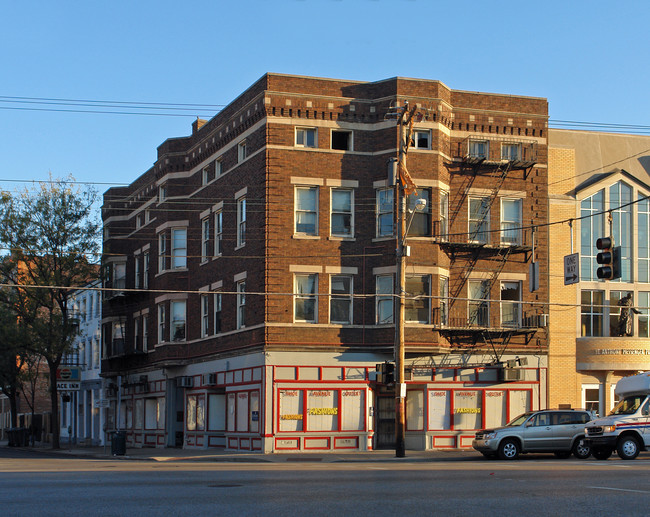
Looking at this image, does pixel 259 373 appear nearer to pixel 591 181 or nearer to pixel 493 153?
pixel 493 153

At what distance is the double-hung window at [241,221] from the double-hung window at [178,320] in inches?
294

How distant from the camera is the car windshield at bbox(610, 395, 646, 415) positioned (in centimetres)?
2608

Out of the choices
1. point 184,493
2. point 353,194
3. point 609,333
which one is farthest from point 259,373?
point 184,493

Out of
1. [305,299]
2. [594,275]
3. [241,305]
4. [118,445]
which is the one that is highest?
[594,275]

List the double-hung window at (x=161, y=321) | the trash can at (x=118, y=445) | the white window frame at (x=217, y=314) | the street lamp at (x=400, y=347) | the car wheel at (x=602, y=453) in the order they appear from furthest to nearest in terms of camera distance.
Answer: the double-hung window at (x=161, y=321), the white window frame at (x=217, y=314), the trash can at (x=118, y=445), the street lamp at (x=400, y=347), the car wheel at (x=602, y=453)

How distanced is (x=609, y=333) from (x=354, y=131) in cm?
1460

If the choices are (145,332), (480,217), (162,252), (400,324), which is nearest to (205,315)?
(162,252)

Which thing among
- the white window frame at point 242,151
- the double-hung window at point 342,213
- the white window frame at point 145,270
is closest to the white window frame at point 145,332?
the white window frame at point 145,270

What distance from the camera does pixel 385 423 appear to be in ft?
115

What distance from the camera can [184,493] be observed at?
15.2m

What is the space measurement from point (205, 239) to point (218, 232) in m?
1.71

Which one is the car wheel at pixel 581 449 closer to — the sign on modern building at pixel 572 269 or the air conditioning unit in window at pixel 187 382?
the sign on modern building at pixel 572 269

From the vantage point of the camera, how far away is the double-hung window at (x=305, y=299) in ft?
111

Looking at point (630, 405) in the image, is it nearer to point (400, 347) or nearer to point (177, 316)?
point (400, 347)
